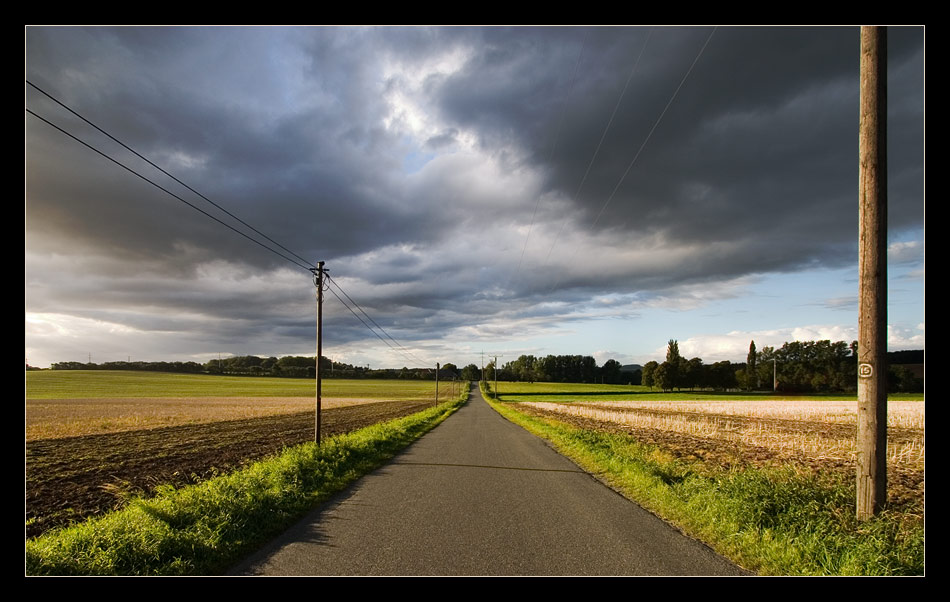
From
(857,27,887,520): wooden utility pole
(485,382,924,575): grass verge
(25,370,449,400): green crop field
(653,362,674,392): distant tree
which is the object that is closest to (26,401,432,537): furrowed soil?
(485,382,924,575): grass verge

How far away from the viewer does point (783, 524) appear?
6.88 meters

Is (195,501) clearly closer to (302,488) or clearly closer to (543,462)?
(302,488)

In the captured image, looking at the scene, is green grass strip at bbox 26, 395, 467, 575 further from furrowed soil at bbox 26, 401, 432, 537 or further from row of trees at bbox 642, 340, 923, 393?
row of trees at bbox 642, 340, 923, 393

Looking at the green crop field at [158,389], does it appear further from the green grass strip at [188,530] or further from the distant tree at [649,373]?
the green grass strip at [188,530]

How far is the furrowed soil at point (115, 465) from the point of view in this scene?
11344 mm

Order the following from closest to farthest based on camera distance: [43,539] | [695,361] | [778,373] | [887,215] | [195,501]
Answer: [887,215]
[43,539]
[195,501]
[778,373]
[695,361]

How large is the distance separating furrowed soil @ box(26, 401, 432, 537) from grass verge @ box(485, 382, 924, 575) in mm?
11749

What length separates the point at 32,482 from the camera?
14680 mm

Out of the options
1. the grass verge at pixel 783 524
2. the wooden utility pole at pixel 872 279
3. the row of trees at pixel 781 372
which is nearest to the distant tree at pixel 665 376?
the row of trees at pixel 781 372

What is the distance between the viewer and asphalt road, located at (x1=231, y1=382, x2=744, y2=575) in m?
5.82

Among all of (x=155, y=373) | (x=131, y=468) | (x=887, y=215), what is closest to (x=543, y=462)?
(x=887, y=215)

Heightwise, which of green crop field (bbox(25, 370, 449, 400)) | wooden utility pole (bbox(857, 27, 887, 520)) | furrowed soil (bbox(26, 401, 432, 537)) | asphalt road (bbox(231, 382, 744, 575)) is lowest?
green crop field (bbox(25, 370, 449, 400))
